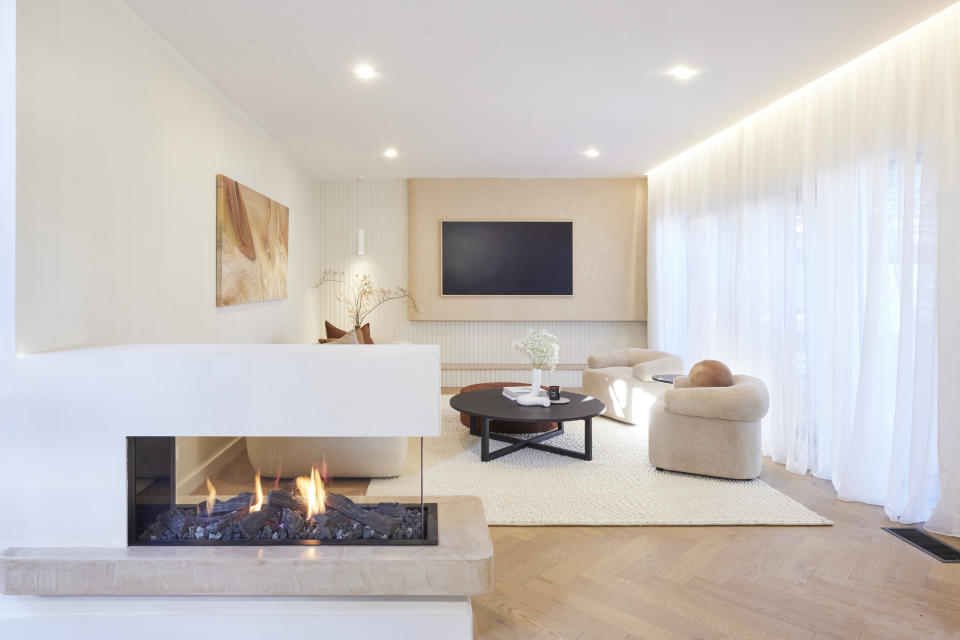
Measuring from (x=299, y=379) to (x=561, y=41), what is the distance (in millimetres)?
2401

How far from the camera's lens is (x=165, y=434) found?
190 centimetres

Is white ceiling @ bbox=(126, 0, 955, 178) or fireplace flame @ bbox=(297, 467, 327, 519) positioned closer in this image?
fireplace flame @ bbox=(297, 467, 327, 519)

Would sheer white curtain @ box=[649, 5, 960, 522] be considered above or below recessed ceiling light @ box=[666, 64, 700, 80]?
below

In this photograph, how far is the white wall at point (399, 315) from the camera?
23.2 ft

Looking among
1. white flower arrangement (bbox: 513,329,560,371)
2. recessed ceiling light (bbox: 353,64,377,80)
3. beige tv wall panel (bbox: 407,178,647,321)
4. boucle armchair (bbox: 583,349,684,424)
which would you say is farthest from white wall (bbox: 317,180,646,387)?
recessed ceiling light (bbox: 353,64,377,80)

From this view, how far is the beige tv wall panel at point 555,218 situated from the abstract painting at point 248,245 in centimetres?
195

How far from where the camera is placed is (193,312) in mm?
3463

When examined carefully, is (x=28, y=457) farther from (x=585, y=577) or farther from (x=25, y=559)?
(x=585, y=577)

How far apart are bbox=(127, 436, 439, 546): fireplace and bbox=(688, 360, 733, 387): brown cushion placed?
229cm

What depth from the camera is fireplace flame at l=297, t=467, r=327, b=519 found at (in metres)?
2.11

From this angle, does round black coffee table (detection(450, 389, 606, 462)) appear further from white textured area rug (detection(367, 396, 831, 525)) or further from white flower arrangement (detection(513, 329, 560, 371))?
white flower arrangement (detection(513, 329, 560, 371))

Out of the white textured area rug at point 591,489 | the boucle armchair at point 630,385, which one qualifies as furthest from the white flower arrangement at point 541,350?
the boucle armchair at point 630,385

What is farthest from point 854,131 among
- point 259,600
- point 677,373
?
point 259,600

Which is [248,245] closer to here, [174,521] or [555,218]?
[174,521]
